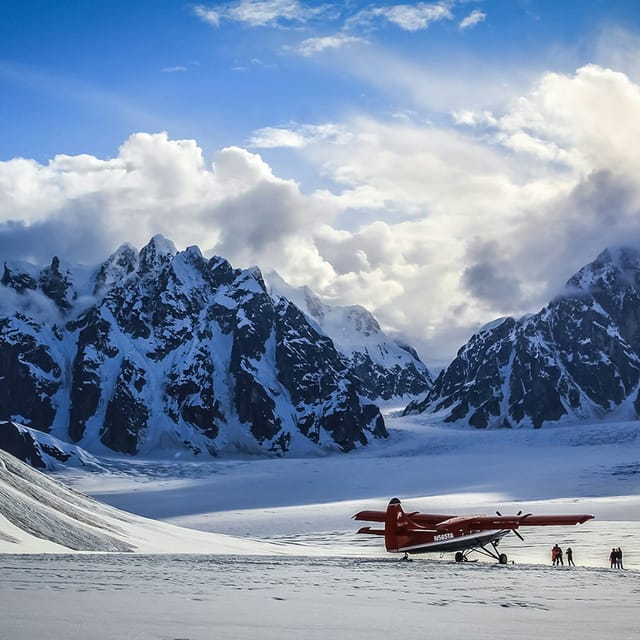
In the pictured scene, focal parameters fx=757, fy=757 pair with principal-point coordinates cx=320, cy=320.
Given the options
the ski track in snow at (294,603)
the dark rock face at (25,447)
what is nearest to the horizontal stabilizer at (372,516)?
the ski track in snow at (294,603)

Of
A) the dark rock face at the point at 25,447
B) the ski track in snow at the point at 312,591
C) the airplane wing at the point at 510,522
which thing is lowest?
the dark rock face at the point at 25,447

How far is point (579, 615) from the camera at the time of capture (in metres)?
13.9

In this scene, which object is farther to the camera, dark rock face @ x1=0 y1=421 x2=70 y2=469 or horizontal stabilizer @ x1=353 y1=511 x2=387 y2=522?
dark rock face @ x1=0 y1=421 x2=70 y2=469

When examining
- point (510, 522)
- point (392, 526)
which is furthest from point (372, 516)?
point (510, 522)

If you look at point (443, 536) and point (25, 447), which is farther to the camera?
point (25, 447)

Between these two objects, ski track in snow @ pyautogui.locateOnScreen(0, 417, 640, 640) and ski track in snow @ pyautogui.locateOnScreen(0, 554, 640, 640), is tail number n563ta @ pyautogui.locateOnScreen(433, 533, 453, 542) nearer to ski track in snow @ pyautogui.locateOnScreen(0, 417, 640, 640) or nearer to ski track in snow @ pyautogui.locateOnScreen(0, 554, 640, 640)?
ski track in snow @ pyautogui.locateOnScreen(0, 417, 640, 640)

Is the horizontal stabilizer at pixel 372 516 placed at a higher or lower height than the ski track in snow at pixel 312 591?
lower

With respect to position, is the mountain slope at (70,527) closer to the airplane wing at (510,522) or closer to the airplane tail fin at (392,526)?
the airplane tail fin at (392,526)

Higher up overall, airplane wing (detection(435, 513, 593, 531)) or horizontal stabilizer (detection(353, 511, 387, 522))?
airplane wing (detection(435, 513, 593, 531))

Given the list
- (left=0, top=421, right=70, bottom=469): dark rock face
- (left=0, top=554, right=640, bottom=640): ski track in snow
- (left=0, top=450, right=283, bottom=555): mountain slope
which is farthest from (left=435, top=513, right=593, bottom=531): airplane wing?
(left=0, top=421, right=70, bottom=469): dark rock face

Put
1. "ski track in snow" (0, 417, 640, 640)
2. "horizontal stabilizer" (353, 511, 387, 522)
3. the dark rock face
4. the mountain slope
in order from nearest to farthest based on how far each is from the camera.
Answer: "ski track in snow" (0, 417, 640, 640), the mountain slope, "horizontal stabilizer" (353, 511, 387, 522), the dark rock face

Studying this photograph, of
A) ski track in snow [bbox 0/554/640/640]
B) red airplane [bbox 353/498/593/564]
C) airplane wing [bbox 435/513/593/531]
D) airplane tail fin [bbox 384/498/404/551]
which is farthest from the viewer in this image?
airplane tail fin [bbox 384/498/404/551]

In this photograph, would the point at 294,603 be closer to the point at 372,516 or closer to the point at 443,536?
the point at 443,536

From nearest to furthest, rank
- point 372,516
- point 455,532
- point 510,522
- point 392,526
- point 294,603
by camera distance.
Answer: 1. point 294,603
2. point 510,522
3. point 392,526
4. point 455,532
5. point 372,516
